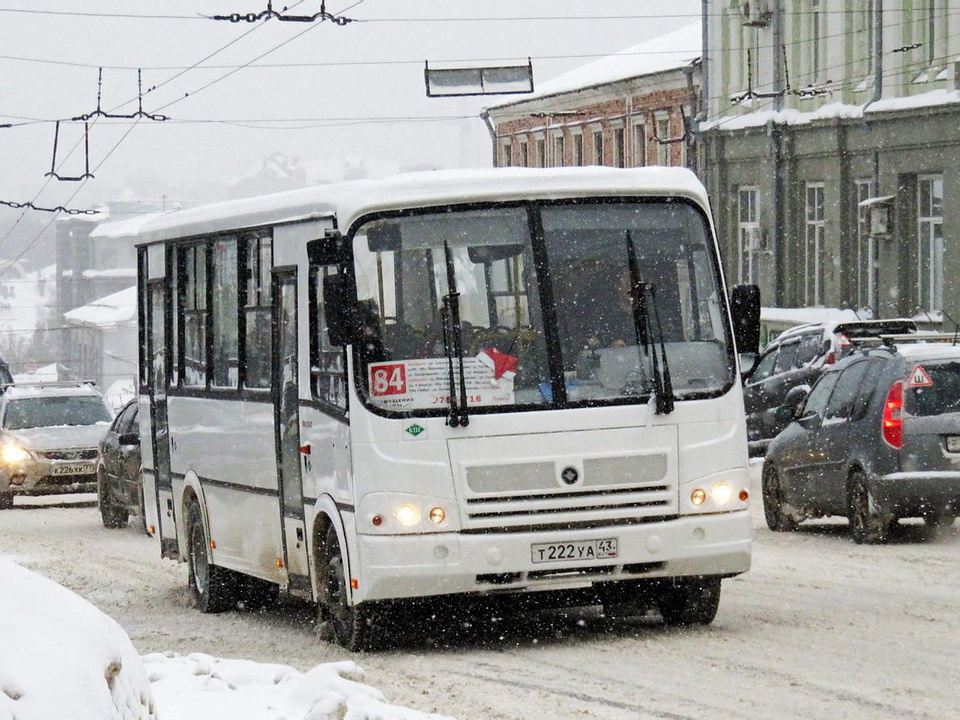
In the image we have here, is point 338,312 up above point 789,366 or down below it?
above

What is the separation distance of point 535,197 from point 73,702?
7.09 m

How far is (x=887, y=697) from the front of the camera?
8828 mm

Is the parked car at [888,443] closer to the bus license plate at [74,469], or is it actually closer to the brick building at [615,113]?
the bus license plate at [74,469]

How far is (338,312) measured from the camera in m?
11.0

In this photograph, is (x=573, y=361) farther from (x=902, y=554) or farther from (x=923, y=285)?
(x=923, y=285)

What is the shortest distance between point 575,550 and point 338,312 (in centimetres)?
171

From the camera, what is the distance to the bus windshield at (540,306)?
438 inches

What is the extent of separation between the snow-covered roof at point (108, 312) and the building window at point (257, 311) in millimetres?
115520

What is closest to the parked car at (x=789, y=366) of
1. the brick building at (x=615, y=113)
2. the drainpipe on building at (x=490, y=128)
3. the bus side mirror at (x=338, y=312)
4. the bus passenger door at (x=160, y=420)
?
the bus passenger door at (x=160, y=420)

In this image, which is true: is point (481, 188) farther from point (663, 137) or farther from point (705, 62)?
point (663, 137)

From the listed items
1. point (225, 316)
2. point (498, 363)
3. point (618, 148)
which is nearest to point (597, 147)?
point (618, 148)

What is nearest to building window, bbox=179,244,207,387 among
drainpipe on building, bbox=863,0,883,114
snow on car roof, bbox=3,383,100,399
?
snow on car roof, bbox=3,383,100,399

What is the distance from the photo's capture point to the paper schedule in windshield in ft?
36.3

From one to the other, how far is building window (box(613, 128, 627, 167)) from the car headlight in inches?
1211
